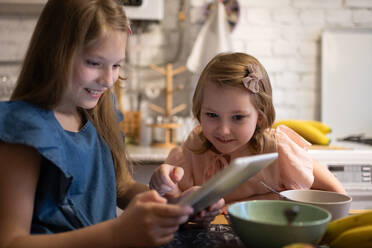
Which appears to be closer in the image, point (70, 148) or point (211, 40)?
point (70, 148)

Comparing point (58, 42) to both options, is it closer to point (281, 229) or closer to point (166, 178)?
point (166, 178)

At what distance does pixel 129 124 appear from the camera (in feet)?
8.59

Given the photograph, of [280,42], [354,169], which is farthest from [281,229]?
[280,42]

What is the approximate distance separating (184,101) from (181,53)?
1.08 ft

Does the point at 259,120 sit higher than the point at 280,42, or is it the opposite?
the point at 280,42

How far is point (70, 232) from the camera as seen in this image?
27.1 inches

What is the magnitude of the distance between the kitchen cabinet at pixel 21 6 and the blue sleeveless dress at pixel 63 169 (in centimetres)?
171

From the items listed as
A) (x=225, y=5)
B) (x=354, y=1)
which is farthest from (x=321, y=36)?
(x=225, y=5)

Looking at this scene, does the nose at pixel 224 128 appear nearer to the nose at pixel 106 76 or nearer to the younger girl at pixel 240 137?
the younger girl at pixel 240 137

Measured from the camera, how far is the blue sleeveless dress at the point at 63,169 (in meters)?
0.75

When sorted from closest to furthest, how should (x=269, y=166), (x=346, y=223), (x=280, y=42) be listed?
(x=346, y=223) < (x=269, y=166) < (x=280, y=42)

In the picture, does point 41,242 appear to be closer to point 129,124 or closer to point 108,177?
point 108,177

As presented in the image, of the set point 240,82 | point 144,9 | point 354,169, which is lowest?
point 354,169

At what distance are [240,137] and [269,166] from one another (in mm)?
171
